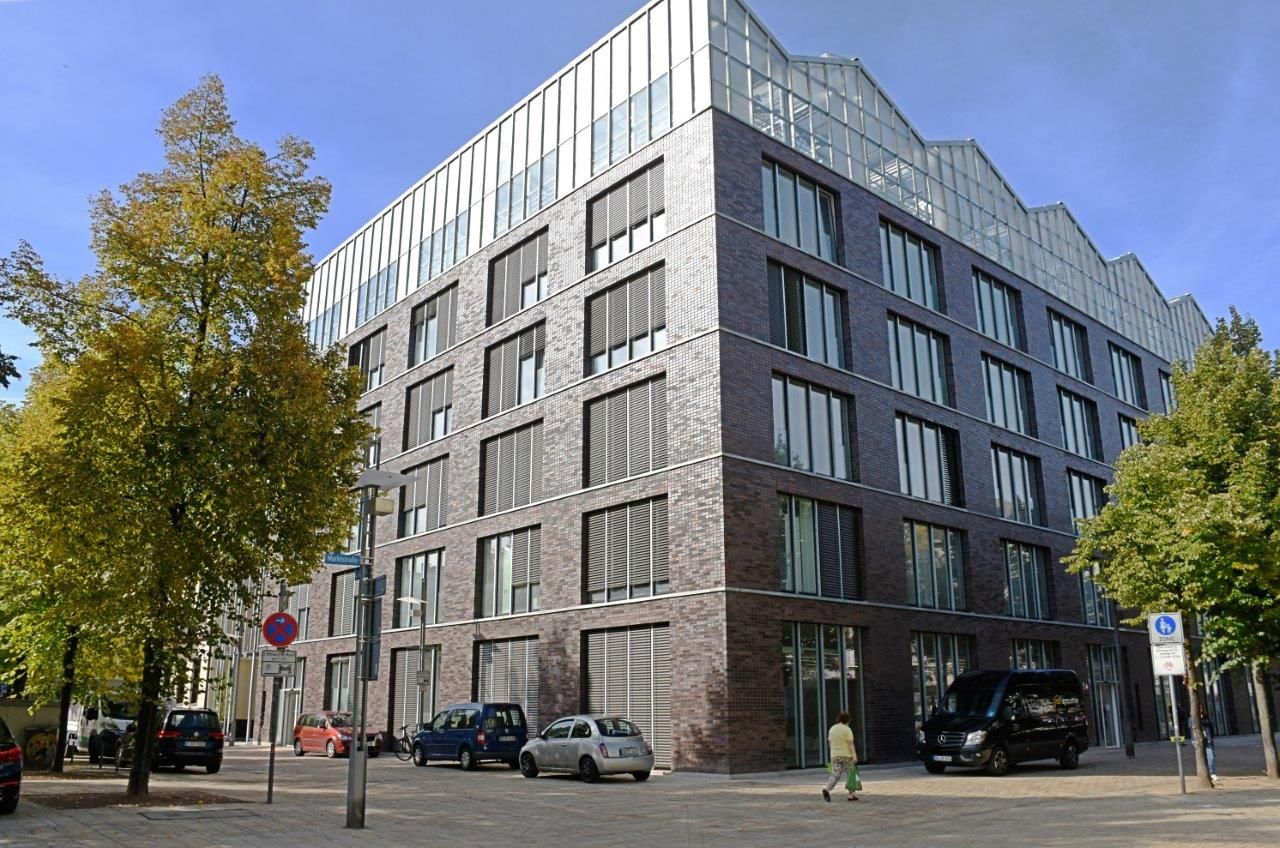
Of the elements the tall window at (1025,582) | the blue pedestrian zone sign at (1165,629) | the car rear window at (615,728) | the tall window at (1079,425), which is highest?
the tall window at (1079,425)

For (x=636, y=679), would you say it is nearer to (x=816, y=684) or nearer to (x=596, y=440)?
(x=816, y=684)

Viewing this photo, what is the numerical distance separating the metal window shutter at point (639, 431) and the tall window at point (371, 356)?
17.8m

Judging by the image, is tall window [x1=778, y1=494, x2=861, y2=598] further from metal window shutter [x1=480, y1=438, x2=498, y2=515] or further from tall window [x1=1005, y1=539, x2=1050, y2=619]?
metal window shutter [x1=480, y1=438, x2=498, y2=515]

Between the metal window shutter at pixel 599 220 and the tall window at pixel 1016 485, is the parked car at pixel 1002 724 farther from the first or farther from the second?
the metal window shutter at pixel 599 220

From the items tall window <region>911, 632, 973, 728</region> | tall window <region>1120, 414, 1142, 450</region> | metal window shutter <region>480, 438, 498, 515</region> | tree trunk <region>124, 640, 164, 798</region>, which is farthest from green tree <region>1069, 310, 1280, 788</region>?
tall window <region>1120, 414, 1142, 450</region>

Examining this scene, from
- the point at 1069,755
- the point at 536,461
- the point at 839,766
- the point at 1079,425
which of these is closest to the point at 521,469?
the point at 536,461

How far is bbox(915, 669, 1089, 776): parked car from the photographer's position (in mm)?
22672

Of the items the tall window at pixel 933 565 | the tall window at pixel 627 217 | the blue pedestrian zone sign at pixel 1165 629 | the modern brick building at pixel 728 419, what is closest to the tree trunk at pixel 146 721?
the modern brick building at pixel 728 419

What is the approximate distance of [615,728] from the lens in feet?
71.9

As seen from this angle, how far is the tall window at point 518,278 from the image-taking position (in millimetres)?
32969

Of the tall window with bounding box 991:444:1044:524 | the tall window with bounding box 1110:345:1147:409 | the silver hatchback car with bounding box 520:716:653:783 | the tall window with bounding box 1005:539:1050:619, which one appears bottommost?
the silver hatchback car with bounding box 520:716:653:783

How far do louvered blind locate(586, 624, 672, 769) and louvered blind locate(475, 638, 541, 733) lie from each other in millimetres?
2714

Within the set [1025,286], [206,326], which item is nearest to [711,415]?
[206,326]

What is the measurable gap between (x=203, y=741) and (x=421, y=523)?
1276 centimetres
